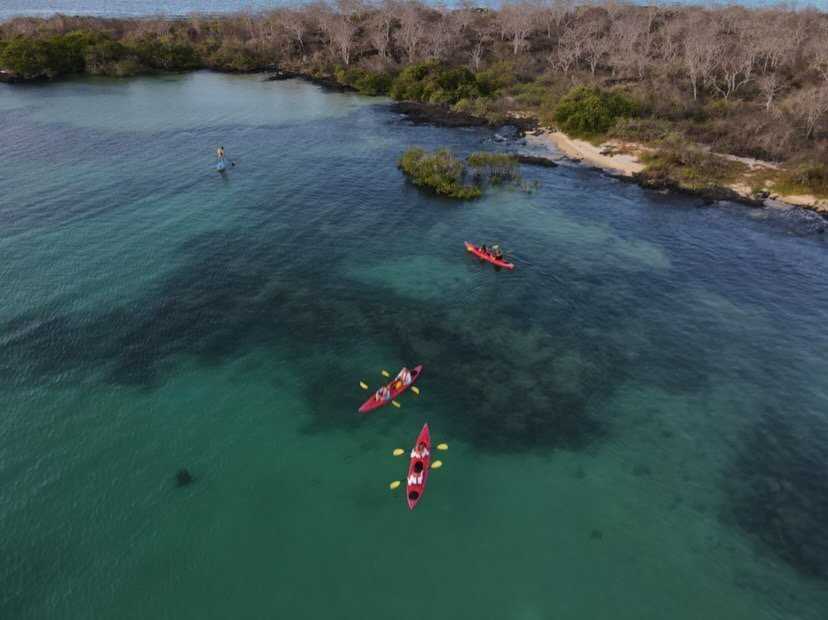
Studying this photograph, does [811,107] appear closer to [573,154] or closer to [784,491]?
[573,154]

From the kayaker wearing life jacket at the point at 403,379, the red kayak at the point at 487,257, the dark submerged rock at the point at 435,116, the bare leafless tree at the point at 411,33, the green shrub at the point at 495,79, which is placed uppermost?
the bare leafless tree at the point at 411,33

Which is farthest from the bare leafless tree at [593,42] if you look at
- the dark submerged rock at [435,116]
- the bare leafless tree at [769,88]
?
the bare leafless tree at [769,88]

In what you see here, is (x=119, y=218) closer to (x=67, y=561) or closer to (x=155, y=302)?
(x=155, y=302)

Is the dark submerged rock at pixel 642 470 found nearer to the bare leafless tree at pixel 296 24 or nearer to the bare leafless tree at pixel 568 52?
the bare leafless tree at pixel 568 52

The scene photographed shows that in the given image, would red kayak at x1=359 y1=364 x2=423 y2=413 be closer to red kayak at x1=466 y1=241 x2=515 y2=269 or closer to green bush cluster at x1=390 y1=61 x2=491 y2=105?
red kayak at x1=466 y1=241 x2=515 y2=269

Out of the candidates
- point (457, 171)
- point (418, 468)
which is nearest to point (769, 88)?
point (457, 171)

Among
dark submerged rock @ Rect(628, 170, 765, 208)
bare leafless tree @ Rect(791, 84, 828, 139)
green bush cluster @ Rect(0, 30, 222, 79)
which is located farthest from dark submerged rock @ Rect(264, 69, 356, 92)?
bare leafless tree @ Rect(791, 84, 828, 139)
